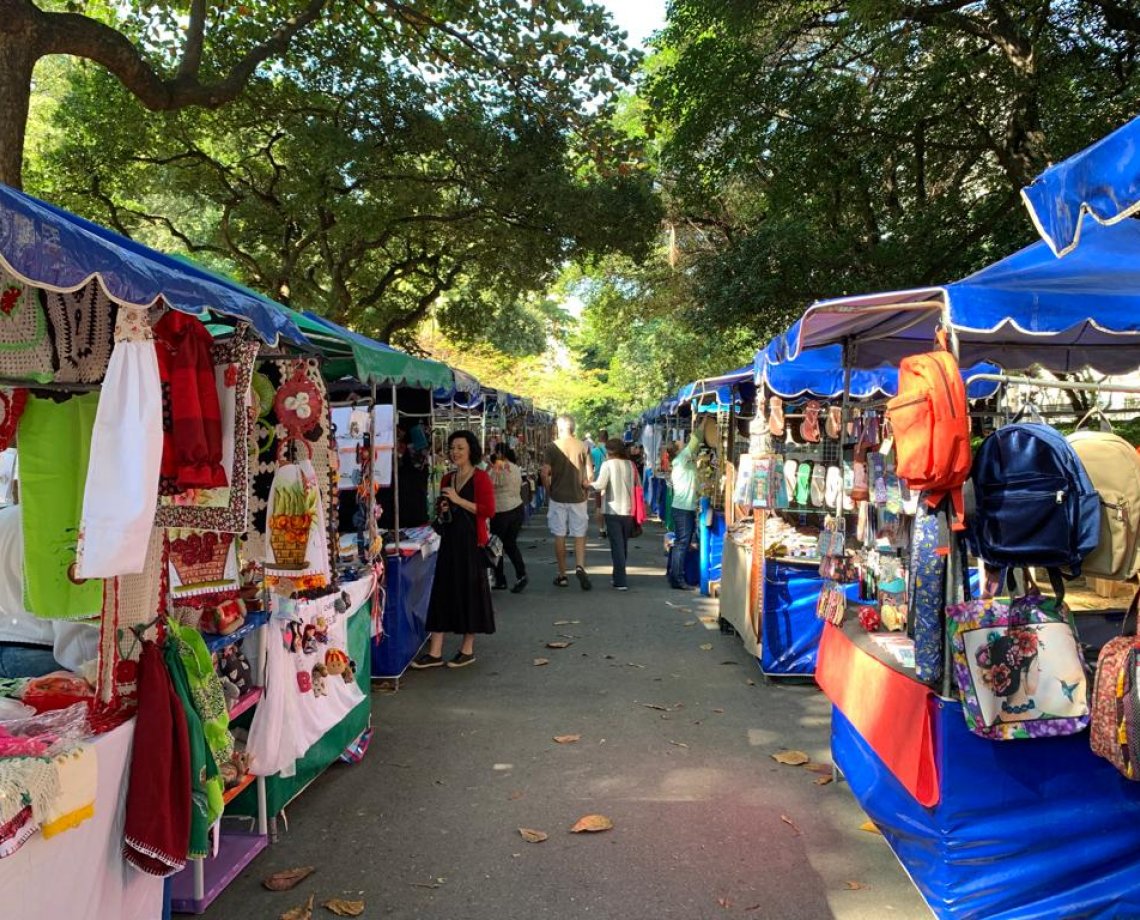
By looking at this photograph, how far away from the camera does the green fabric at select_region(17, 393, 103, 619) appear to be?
A: 9.48 feet

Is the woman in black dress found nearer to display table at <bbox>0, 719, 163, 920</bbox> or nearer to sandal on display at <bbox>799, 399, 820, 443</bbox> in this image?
sandal on display at <bbox>799, 399, 820, 443</bbox>

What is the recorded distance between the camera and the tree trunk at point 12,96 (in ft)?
19.1

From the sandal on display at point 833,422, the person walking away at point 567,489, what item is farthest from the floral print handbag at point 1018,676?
the person walking away at point 567,489

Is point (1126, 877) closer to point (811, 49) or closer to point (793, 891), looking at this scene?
point (793, 891)

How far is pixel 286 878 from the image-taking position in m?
→ 3.45

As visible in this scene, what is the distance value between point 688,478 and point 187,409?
7.58 m

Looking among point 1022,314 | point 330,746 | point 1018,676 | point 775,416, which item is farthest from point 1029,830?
point 775,416

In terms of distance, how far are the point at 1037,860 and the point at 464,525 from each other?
453cm

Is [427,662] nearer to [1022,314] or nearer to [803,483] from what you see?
[803,483]

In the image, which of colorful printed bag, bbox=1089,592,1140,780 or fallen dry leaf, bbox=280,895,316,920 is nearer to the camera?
colorful printed bag, bbox=1089,592,1140,780

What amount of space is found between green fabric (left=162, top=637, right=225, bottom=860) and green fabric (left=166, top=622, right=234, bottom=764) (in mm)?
31

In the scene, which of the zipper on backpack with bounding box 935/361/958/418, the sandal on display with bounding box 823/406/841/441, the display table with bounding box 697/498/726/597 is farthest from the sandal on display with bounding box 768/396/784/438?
the zipper on backpack with bounding box 935/361/958/418

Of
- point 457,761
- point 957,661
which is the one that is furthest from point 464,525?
point 957,661

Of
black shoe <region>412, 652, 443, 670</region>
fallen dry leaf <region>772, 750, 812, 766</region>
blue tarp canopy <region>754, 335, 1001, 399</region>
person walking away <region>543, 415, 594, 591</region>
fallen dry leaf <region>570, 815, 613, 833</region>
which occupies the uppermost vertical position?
blue tarp canopy <region>754, 335, 1001, 399</region>
